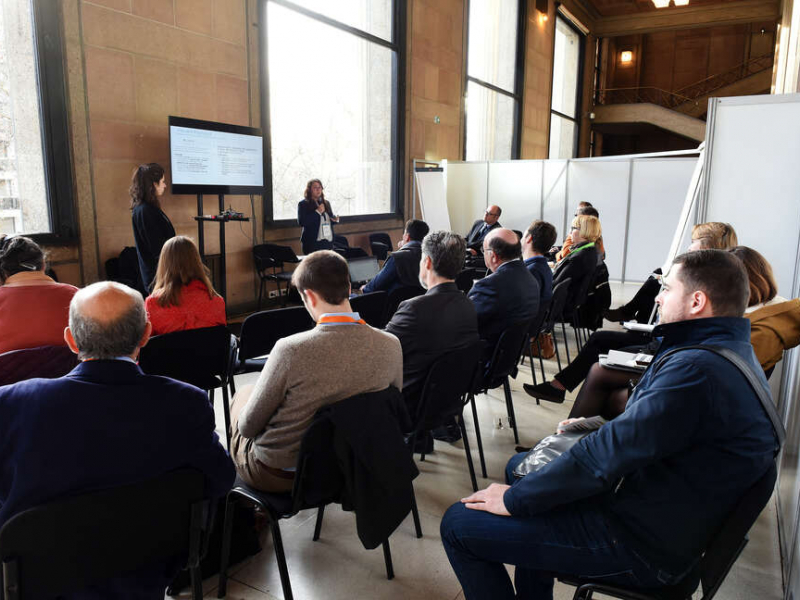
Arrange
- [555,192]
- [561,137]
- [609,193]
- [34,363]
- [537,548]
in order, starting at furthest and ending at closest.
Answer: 1. [561,137]
2. [555,192]
3. [609,193]
4. [34,363]
5. [537,548]

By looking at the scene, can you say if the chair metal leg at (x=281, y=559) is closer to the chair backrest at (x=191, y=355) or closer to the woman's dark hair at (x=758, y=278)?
the chair backrest at (x=191, y=355)

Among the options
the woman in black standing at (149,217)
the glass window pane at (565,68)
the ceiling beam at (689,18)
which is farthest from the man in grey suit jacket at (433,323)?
the ceiling beam at (689,18)

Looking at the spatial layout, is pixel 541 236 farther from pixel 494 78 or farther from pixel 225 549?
pixel 494 78

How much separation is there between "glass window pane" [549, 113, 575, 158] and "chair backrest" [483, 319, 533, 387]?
44.0ft

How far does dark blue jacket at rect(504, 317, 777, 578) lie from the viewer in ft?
4.26

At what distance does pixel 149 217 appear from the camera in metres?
4.48

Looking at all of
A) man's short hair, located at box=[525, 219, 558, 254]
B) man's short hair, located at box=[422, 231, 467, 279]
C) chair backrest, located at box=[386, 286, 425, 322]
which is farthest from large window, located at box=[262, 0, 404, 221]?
man's short hair, located at box=[422, 231, 467, 279]

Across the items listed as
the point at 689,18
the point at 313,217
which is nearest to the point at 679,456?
the point at 313,217

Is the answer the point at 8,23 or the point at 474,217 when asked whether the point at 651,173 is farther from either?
the point at 8,23

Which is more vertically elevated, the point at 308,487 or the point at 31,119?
the point at 31,119

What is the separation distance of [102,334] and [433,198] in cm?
895

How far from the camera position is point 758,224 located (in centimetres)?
363

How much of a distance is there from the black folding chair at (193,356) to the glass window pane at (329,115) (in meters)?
4.35

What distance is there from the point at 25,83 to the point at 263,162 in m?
2.43
